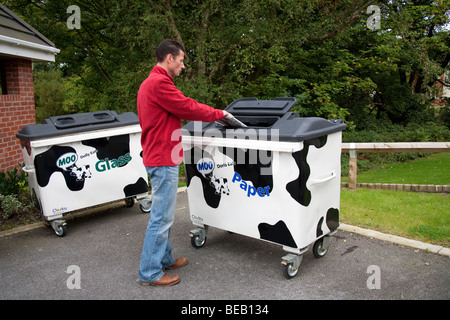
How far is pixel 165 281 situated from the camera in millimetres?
3307

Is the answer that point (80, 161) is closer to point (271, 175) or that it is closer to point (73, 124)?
point (73, 124)

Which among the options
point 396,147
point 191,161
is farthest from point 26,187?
point 396,147

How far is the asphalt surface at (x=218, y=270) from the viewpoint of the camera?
3.18 metres

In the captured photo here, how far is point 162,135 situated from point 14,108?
419cm

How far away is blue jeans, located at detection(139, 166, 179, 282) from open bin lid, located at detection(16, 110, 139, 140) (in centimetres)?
173

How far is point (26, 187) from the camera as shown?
5539 mm

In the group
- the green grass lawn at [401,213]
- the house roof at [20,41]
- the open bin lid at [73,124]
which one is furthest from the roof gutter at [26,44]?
the green grass lawn at [401,213]

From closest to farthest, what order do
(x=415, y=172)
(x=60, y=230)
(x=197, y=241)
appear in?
(x=197, y=241)
(x=60, y=230)
(x=415, y=172)

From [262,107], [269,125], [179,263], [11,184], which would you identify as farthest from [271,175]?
[11,184]

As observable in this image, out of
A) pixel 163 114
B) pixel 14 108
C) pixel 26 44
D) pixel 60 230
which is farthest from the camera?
pixel 14 108

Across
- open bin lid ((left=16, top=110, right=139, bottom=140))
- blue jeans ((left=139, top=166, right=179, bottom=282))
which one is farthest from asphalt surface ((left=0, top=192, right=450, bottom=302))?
open bin lid ((left=16, top=110, right=139, bottom=140))

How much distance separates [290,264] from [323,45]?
10.4 meters

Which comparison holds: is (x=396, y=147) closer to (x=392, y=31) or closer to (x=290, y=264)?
(x=290, y=264)

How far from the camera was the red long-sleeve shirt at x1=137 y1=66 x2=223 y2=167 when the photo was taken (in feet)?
10.3
